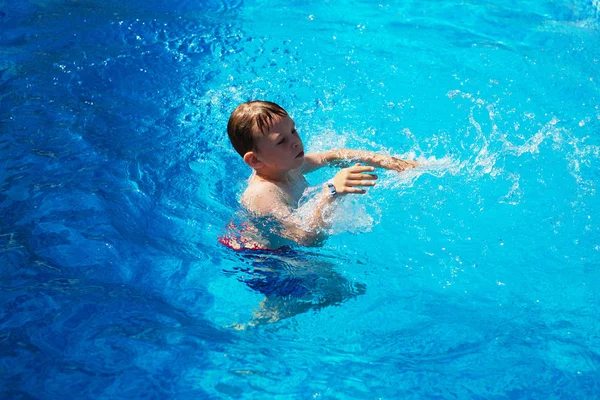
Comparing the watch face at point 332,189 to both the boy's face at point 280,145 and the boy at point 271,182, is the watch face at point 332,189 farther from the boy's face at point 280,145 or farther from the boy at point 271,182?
the boy's face at point 280,145

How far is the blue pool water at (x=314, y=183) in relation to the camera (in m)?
3.01

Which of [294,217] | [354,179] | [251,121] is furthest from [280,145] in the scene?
[354,179]

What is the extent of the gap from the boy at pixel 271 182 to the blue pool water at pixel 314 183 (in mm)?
123

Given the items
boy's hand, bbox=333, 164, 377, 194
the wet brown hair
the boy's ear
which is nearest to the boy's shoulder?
the boy's ear

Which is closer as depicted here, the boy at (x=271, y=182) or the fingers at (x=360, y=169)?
the fingers at (x=360, y=169)

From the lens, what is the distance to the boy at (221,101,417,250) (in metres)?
3.49

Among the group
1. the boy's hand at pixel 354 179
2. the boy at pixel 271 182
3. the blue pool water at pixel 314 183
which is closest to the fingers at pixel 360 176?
the boy's hand at pixel 354 179

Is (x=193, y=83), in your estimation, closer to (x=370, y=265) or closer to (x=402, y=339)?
(x=370, y=265)

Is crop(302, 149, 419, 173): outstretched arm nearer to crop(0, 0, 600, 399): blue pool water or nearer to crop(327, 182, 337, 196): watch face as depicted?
crop(0, 0, 600, 399): blue pool water

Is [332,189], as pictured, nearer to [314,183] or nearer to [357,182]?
[357,182]

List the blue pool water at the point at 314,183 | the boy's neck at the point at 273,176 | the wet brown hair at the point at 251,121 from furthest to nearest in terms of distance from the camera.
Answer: the boy's neck at the point at 273,176 → the wet brown hair at the point at 251,121 → the blue pool water at the point at 314,183

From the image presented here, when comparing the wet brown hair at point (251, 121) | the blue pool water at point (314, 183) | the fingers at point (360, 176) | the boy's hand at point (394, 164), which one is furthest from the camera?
the boy's hand at point (394, 164)

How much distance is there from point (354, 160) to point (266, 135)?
737 millimetres

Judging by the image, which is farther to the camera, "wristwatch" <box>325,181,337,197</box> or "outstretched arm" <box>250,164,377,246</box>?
"outstretched arm" <box>250,164,377,246</box>
